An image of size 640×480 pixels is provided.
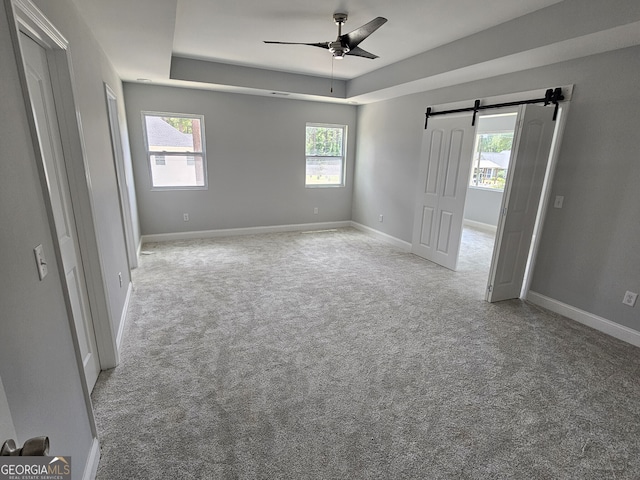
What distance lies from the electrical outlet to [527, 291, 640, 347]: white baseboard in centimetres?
22

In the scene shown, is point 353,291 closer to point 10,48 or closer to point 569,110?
point 569,110

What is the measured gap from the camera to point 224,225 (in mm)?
5840

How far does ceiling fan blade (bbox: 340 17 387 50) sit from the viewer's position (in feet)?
7.87

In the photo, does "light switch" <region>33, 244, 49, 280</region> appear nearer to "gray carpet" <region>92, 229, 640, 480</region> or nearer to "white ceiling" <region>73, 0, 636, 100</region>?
"gray carpet" <region>92, 229, 640, 480</region>

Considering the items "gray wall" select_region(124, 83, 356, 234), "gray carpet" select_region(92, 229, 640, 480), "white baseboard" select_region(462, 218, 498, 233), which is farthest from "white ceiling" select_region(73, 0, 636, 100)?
"white baseboard" select_region(462, 218, 498, 233)

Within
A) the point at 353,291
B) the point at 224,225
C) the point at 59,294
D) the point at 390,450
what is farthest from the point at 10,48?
the point at 224,225

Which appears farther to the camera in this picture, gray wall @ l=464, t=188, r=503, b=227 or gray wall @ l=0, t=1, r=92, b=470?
gray wall @ l=464, t=188, r=503, b=227

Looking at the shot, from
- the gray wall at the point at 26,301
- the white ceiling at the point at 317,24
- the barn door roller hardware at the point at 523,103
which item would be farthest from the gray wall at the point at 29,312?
the barn door roller hardware at the point at 523,103

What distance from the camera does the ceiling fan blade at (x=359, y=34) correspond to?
2.40 m

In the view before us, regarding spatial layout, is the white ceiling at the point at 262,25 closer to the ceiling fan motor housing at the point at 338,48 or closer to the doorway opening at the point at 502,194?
the ceiling fan motor housing at the point at 338,48

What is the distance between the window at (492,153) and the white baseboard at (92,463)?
23.7 feet

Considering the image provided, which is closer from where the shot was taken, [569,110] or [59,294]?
[59,294]

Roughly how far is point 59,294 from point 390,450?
5.79 ft

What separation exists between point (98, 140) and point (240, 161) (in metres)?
3.17
